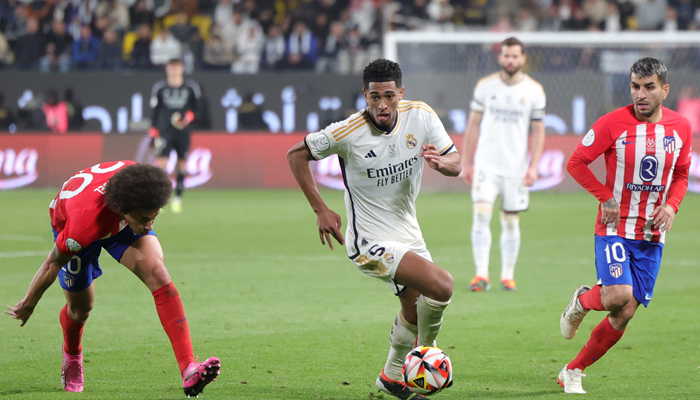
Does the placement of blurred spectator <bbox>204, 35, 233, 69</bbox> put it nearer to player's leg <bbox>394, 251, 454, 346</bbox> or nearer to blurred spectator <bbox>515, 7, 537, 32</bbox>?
blurred spectator <bbox>515, 7, 537, 32</bbox>

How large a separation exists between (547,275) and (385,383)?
15.5 ft

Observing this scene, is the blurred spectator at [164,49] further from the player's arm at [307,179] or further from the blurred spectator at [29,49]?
the player's arm at [307,179]

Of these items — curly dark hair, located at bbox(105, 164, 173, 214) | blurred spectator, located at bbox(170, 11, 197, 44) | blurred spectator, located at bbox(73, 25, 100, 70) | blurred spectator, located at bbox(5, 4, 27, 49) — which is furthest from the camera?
blurred spectator, located at bbox(5, 4, 27, 49)

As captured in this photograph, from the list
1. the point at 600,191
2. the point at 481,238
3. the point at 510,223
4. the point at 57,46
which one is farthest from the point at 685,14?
the point at 600,191

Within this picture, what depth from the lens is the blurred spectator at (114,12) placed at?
21.1 metres

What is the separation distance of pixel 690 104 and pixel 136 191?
1543 cm

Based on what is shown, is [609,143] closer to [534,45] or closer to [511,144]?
[511,144]

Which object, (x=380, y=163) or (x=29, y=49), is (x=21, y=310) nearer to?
(x=380, y=163)

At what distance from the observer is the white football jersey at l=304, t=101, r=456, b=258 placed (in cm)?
499

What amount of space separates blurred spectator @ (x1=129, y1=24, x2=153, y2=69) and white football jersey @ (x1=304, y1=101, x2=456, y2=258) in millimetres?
14902

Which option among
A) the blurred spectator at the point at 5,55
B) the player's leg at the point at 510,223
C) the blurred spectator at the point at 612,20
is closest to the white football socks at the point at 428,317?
the player's leg at the point at 510,223

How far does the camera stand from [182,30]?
66.0ft

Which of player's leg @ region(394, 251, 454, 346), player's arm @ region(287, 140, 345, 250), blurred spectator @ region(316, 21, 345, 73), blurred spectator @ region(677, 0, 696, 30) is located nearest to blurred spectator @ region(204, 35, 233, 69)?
blurred spectator @ region(316, 21, 345, 73)

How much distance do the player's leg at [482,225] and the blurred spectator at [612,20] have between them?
12.4 meters
